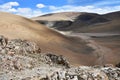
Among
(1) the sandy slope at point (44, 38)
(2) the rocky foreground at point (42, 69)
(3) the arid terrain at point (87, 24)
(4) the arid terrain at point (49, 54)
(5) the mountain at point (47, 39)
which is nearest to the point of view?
(2) the rocky foreground at point (42, 69)

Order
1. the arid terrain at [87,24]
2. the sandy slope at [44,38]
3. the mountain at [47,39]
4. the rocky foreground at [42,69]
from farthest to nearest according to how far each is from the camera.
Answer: the arid terrain at [87,24] < the sandy slope at [44,38] < the mountain at [47,39] < the rocky foreground at [42,69]

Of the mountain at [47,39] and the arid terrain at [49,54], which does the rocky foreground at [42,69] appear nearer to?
the arid terrain at [49,54]

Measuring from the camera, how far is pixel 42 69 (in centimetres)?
1266

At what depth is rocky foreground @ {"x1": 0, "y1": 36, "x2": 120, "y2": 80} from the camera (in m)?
11.0

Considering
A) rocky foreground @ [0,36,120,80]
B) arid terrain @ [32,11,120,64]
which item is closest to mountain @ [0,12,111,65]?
arid terrain @ [32,11,120,64]

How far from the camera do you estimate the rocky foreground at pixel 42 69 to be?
1101cm

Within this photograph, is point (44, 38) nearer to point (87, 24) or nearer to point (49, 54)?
point (49, 54)

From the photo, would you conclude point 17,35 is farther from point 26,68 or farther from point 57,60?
point 26,68

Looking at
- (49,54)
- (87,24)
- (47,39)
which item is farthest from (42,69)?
(87,24)

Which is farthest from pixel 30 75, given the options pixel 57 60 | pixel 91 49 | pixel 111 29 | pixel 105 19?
pixel 105 19

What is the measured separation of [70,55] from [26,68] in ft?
88.8

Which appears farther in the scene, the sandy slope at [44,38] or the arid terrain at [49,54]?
the sandy slope at [44,38]

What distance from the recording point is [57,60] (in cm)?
1608

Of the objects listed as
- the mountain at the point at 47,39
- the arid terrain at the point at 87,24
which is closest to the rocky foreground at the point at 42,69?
the mountain at the point at 47,39
